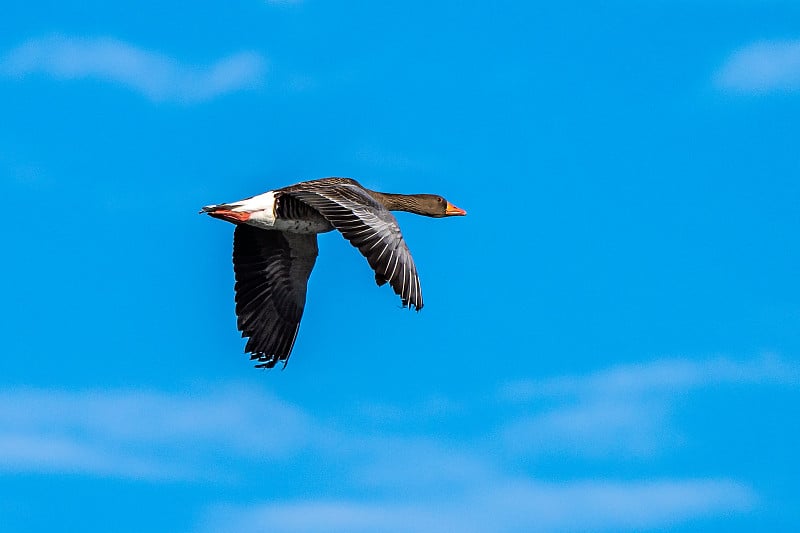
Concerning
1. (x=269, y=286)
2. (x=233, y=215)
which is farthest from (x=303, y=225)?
(x=269, y=286)

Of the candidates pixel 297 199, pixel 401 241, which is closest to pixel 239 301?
pixel 297 199

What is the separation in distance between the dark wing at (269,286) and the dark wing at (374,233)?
3.22 metres

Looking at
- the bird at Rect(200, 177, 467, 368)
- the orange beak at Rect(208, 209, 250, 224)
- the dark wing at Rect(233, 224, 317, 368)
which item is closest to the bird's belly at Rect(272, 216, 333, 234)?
the bird at Rect(200, 177, 467, 368)

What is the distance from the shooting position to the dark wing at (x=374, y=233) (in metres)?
18.9

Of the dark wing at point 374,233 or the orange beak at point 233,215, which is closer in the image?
the dark wing at point 374,233

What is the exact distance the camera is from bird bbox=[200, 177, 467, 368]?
21.0 m

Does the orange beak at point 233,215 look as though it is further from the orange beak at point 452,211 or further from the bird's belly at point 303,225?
the orange beak at point 452,211

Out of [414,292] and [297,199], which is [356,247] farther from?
[297,199]

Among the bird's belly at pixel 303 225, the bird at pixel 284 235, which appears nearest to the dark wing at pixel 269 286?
the bird at pixel 284 235

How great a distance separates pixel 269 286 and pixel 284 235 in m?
1.02

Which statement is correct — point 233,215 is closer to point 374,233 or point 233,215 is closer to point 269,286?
point 269,286

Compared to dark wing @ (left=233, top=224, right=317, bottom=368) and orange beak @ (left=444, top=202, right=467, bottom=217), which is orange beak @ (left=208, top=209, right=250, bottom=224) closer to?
dark wing @ (left=233, top=224, right=317, bottom=368)

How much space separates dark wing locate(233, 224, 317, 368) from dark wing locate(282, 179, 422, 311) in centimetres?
322

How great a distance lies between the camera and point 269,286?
24.8m
